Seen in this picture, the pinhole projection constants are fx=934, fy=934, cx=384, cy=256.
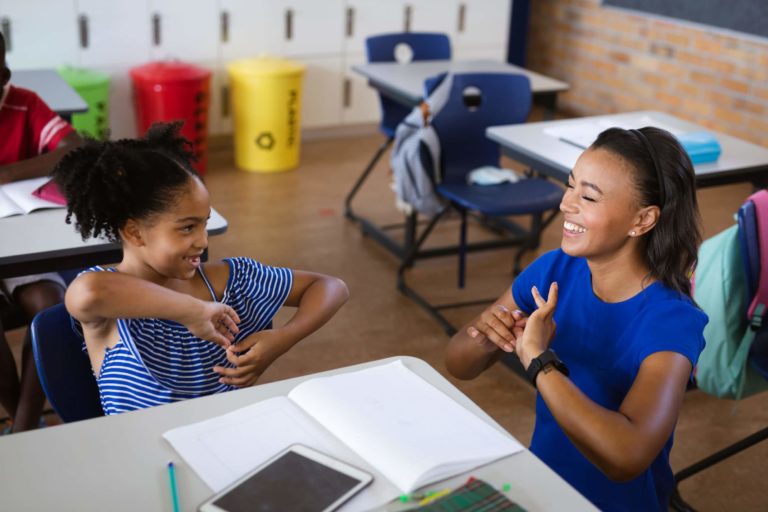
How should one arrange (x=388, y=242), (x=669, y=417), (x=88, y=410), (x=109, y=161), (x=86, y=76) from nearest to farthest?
(x=669, y=417), (x=109, y=161), (x=88, y=410), (x=388, y=242), (x=86, y=76)

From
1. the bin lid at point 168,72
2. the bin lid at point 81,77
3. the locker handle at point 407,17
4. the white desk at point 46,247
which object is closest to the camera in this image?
the white desk at point 46,247

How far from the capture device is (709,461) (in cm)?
233

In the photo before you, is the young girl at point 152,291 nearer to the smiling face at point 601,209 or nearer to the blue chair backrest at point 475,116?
the smiling face at point 601,209

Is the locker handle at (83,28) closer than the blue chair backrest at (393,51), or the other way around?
the blue chair backrest at (393,51)

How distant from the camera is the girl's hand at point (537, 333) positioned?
144 cm

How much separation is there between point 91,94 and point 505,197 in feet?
7.26

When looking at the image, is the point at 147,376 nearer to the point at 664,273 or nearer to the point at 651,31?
the point at 664,273

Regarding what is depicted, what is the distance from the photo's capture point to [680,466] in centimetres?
252

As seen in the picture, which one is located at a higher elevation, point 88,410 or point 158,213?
point 158,213

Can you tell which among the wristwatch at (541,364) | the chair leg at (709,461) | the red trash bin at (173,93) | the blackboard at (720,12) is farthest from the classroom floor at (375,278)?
the wristwatch at (541,364)

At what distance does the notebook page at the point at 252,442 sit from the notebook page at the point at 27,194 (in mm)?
1108

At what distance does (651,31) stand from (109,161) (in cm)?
456

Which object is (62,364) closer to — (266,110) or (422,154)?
(422,154)

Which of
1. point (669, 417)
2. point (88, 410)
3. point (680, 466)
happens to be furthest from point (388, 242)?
point (669, 417)
